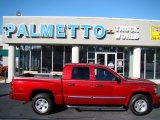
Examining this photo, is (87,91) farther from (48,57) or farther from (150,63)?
(150,63)

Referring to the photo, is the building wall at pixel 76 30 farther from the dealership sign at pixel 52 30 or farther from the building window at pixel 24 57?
the building window at pixel 24 57

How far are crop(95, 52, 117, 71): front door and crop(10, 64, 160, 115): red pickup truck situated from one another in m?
12.1

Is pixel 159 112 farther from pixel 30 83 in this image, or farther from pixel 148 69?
pixel 148 69

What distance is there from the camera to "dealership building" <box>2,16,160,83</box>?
19.6 m

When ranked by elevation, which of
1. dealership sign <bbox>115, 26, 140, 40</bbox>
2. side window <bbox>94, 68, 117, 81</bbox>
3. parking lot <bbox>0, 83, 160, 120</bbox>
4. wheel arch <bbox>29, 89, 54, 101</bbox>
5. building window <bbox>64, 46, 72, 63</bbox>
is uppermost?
dealership sign <bbox>115, 26, 140, 40</bbox>

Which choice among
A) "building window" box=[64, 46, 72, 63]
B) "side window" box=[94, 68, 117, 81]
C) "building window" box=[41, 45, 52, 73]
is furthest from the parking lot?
"building window" box=[64, 46, 72, 63]

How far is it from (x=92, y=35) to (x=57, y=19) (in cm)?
296

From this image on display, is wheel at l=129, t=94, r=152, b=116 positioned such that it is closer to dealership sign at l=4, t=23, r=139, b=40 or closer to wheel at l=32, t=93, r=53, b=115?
wheel at l=32, t=93, r=53, b=115

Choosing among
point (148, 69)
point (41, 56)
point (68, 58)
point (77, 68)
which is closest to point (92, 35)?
point (68, 58)

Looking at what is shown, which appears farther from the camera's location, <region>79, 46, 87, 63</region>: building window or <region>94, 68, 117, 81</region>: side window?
<region>79, 46, 87, 63</region>: building window

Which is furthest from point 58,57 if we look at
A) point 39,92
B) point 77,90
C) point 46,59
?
point 77,90

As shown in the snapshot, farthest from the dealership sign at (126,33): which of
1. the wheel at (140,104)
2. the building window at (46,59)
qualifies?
the wheel at (140,104)

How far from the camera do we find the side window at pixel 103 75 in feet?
30.2

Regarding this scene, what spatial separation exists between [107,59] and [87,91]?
1263cm
